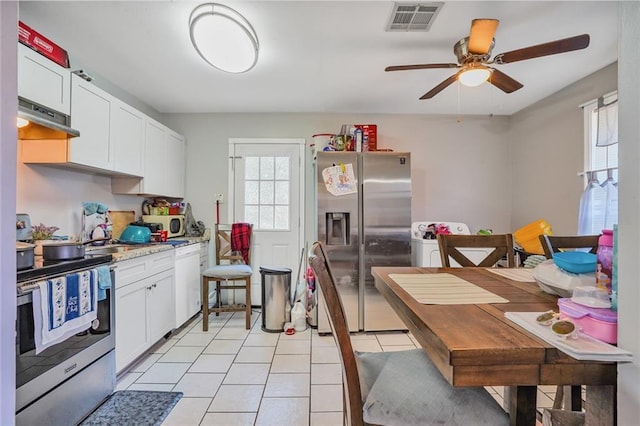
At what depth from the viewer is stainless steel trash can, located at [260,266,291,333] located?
3133 mm

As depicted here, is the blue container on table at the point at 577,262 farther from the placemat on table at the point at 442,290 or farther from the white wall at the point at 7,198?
the white wall at the point at 7,198

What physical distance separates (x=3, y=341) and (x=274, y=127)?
3465mm

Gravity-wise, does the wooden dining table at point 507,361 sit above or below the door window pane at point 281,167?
below

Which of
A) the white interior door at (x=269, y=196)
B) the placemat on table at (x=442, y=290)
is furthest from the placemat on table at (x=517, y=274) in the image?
the white interior door at (x=269, y=196)

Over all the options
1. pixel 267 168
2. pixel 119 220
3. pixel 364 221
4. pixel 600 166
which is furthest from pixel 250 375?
pixel 600 166

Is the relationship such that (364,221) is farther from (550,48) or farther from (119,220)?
(119,220)

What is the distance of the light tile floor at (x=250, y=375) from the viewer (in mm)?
1844

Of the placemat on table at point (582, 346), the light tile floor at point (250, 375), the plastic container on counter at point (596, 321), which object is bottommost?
the light tile floor at point (250, 375)

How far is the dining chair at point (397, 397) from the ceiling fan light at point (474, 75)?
181cm

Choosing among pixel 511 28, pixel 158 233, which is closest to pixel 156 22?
pixel 158 233

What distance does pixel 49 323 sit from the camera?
147cm

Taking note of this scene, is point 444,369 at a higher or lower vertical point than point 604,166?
lower

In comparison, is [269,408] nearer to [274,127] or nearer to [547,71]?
[274,127]

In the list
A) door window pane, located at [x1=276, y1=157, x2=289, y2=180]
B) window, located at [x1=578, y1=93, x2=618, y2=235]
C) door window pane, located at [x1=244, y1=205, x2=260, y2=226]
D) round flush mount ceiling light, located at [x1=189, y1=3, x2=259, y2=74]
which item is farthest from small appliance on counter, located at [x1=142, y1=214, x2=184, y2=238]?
A: window, located at [x1=578, y1=93, x2=618, y2=235]
